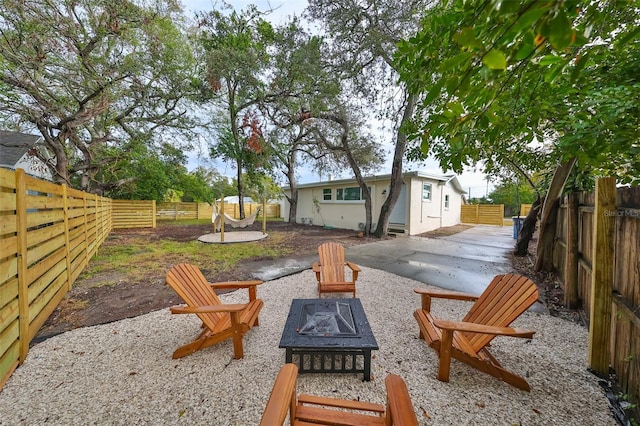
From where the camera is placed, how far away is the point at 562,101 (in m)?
2.74

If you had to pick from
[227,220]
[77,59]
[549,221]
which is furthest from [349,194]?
[77,59]

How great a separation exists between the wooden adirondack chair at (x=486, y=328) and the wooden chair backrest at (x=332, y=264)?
1.57 metres

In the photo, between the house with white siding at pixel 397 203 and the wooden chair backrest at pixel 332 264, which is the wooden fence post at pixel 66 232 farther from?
the house with white siding at pixel 397 203

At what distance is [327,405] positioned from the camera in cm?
135

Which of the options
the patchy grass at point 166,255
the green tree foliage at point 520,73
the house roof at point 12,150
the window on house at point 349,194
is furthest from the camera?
the window on house at point 349,194

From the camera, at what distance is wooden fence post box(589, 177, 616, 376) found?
6.34 ft

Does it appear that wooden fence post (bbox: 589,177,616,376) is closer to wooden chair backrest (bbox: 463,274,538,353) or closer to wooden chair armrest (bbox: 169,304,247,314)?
wooden chair backrest (bbox: 463,274,538,353)

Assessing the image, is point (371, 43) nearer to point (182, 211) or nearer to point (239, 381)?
point (239, 381)

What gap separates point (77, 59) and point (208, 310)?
890 centimetres

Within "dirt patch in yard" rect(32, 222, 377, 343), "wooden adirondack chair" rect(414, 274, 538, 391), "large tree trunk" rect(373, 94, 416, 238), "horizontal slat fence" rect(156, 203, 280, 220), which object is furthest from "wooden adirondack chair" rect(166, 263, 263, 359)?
"horizontal slat fence" rect(156, 203, 280, 220)

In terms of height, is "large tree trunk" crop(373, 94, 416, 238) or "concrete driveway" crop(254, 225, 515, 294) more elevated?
"large tree trunk" crop(373, 94, 416, 238)

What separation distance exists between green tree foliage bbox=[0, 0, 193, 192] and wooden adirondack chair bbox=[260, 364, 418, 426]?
25.6 feet

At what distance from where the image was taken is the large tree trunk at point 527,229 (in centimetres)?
580

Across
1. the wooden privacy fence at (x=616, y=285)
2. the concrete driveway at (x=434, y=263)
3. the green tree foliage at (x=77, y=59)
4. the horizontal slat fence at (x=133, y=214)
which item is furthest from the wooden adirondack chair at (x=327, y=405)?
the horizontal slat fence at (x=133, y=214)
